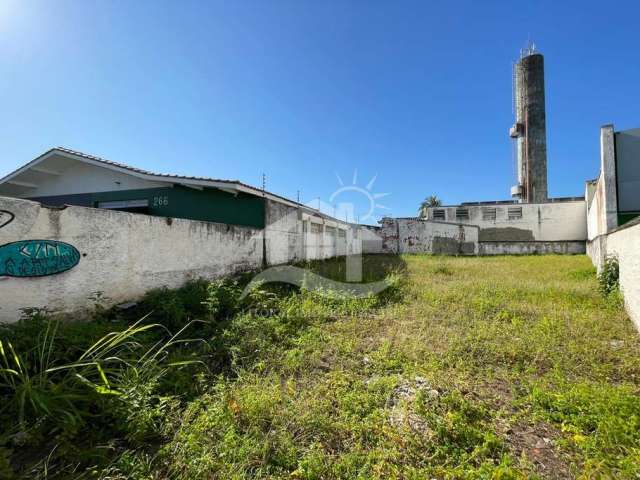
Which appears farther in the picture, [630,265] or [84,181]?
[84,181]

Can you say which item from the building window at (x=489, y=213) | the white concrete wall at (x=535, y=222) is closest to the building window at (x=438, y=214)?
the white concrete wall at (x=535, y=222)

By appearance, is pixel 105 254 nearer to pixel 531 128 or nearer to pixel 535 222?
pixel 535 222

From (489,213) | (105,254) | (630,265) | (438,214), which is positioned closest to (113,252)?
(105,254)

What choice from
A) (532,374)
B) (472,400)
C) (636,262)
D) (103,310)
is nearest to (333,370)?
(472,400)

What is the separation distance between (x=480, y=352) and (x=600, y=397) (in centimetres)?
106

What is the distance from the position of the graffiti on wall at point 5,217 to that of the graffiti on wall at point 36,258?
245 mm

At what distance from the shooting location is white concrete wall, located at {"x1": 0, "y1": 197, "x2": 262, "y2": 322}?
135 inches

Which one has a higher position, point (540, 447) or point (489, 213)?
point (489, 213)

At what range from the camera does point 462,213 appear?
2089 centimetres

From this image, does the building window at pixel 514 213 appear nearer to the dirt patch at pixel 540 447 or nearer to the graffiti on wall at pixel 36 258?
the dirt patch at pixel 540 447

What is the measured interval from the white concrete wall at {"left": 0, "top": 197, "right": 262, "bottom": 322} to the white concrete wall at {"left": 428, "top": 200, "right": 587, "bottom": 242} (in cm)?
1954

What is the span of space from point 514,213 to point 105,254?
76.1 feet

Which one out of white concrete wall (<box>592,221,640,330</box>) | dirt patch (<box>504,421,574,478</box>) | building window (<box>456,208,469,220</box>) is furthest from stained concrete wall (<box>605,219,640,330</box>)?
building window (<box>456,208,469,220</box>)


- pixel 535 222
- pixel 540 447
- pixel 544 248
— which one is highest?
pixel 535 222
